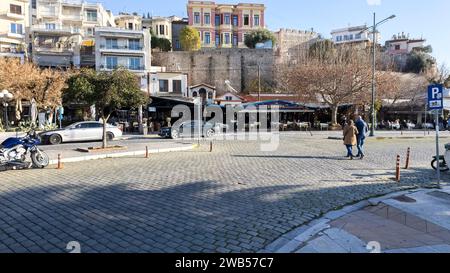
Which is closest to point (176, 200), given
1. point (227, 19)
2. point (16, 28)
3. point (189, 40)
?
point (189, 40)

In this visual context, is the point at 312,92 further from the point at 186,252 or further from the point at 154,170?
the point at 186,252

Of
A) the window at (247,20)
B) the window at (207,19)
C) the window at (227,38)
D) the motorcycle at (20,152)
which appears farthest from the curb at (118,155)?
the window at (247,20)

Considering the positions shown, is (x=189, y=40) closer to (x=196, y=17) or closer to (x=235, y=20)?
(x=196, y=17)

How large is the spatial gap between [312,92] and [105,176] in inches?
1043

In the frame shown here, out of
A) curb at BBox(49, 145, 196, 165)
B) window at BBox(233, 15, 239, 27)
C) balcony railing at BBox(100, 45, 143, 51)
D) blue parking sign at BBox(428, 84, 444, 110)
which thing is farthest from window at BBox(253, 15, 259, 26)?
blue parking sign at BBox(428, 84, 444, 110)

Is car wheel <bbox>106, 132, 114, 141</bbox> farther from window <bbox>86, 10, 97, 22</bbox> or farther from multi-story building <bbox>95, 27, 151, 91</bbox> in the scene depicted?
window <bbox>86, 10, 97, 22</bbox>

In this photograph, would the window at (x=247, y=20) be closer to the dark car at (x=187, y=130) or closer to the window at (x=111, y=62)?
the window at (x=111, y=62)

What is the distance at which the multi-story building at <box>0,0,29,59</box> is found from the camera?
1953 inches

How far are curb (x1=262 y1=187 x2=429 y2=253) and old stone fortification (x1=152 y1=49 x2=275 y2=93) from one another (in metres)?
46.0

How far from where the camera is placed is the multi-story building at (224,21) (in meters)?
63.4

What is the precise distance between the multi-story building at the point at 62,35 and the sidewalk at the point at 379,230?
1707 inches

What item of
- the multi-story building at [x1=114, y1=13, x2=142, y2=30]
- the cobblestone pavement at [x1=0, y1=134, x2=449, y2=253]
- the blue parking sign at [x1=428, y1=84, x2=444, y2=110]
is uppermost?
the multi-story building at [x1=114, y1=13, x2=142, y2=30]
